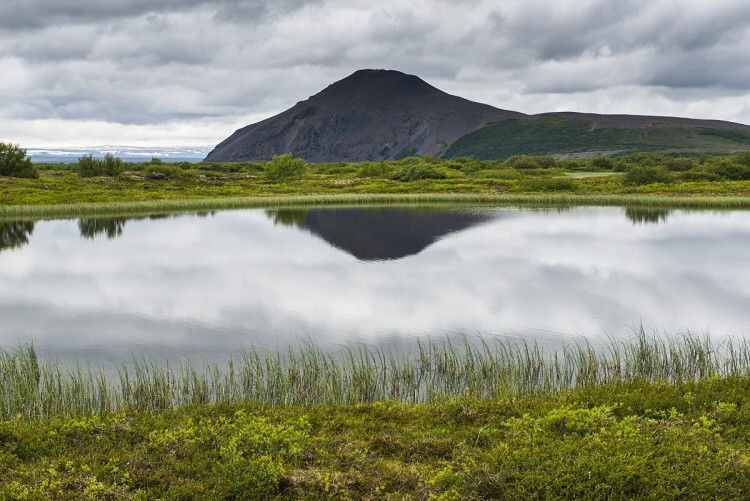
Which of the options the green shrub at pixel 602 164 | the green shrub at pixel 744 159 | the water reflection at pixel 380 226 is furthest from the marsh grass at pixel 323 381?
the green shrub at pixel 602 164

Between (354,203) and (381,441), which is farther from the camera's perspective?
(354,203)

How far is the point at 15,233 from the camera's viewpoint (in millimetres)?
54906

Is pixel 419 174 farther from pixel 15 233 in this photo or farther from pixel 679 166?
pixel 15 233

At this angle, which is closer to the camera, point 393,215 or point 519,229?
point 519,229

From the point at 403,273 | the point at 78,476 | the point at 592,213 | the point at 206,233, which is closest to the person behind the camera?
the point at 78,476

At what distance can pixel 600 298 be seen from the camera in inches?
1053

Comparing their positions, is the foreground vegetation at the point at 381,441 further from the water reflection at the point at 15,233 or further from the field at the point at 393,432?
the water reflection at the point at 15,233

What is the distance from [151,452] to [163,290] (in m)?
21.0

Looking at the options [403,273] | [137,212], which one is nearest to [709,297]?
[403,273]

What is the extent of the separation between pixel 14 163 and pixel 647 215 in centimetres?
A: 11225

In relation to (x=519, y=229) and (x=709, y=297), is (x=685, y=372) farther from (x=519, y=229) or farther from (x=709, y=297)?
(x=519, y=229)

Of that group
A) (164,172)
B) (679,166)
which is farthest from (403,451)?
(679,166)

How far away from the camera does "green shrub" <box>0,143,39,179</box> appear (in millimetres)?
112688

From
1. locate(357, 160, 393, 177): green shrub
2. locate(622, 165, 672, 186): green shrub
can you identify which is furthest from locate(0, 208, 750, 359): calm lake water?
locate(357, 160, 393, 177): green shrub
